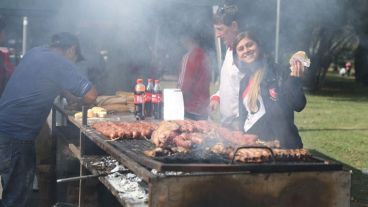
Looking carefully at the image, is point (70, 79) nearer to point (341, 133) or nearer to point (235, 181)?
point (235, 181)

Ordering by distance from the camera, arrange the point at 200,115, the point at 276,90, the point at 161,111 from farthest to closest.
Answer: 1. the point at 200,115
2. the point at 161,111
3. the point at 276,90

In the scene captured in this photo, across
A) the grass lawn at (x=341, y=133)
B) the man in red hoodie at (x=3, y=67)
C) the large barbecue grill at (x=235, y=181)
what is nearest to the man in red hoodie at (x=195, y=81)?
the man in red hoodie at (x=3, y=67)

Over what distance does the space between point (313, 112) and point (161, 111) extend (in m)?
10.3

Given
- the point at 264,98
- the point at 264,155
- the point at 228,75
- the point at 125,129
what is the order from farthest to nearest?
the point at 228,75, the point at 125,129, the point at 264,98, the point at 264,155

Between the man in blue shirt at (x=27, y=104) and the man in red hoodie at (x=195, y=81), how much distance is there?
157cm

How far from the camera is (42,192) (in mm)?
5934

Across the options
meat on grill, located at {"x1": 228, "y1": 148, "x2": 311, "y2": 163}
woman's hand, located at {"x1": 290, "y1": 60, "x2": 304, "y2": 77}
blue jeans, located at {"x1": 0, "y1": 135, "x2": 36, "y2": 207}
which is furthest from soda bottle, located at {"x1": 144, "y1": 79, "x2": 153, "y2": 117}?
meat on grill, located at {"x1": 228, "y1": 148, "x2": 311, "y2": 163}

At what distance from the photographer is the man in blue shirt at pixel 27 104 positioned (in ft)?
13.9

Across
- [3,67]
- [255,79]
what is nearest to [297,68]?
[255,79]

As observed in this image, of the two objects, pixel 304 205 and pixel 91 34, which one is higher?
pixel 91 34

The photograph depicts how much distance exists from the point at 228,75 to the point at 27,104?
188 cm

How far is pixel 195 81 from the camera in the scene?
571cm

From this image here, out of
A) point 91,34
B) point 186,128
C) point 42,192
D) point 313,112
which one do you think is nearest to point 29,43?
point 91,34

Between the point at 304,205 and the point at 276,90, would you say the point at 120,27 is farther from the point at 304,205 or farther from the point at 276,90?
the point at 304,205
